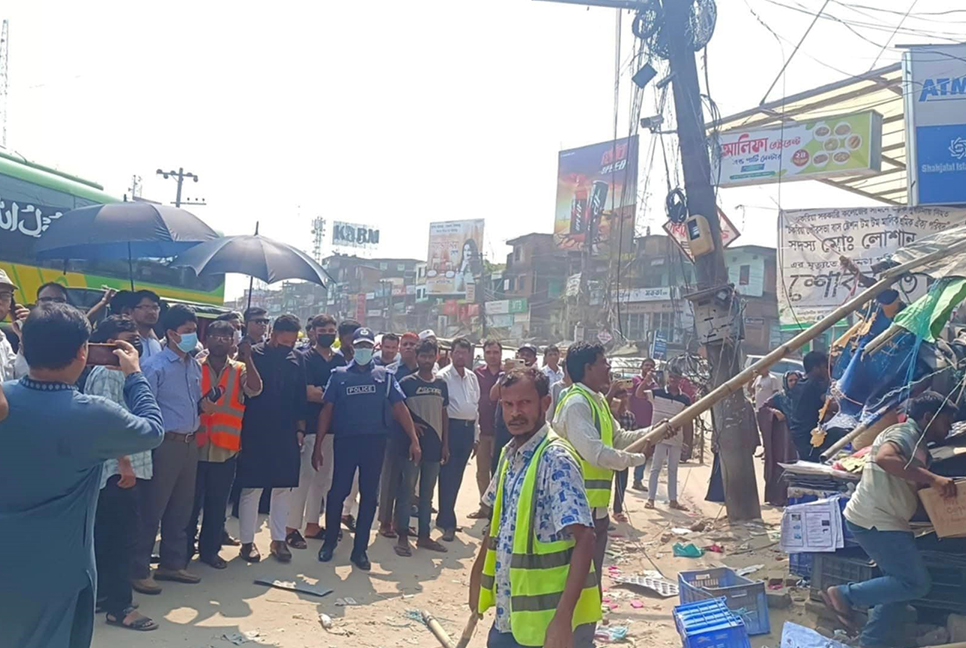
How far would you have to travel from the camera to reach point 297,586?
18.4 feet

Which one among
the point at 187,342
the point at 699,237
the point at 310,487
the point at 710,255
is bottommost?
the point at 310,487

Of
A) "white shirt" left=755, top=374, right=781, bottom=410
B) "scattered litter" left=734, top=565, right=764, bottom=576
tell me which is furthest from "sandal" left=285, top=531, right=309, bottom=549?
"white shirt" left=755, top=374, right=781, bottom=410

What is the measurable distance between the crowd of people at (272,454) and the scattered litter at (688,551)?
159 centimetres

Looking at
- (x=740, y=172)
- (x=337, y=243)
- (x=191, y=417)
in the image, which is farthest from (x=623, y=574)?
(x=337, y=243)

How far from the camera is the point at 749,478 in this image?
791cm

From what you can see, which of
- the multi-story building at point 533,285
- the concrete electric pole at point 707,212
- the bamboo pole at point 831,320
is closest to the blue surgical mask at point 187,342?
the bamboo pole at point 831,320

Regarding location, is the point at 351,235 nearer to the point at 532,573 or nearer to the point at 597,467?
the point at 597,467

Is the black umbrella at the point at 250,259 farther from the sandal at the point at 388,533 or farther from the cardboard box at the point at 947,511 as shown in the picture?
the cardboard box at the point at 947,511

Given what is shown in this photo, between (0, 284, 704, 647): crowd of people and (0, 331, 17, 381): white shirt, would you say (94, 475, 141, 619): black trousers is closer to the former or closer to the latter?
(0, 284, 704, 647): crowd of people

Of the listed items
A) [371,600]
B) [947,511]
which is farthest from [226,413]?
[947,511]

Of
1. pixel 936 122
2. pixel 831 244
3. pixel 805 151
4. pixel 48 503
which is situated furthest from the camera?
pixel 805 151

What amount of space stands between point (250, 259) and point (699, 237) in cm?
464

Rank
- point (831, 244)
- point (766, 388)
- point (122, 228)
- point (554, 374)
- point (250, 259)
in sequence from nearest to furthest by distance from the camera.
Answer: point (122, 228)
point (250, 259)
point (554, 374)
point (831, 244)
point (766, 388)

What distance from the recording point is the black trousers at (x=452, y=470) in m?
7.56
